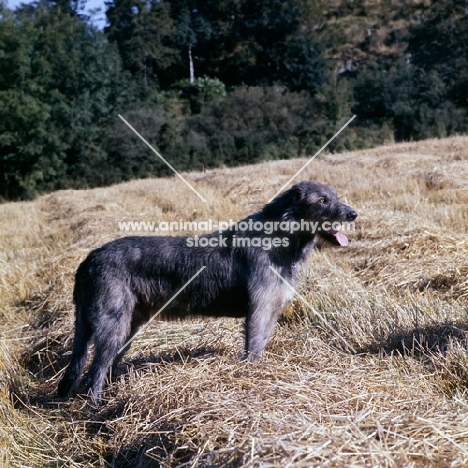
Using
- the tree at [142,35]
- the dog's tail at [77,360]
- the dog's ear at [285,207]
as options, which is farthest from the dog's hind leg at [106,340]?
the tree at [142,35]

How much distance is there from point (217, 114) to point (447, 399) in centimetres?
4213

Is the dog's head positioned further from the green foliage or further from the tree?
the tree

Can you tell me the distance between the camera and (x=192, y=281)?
5.60 meters

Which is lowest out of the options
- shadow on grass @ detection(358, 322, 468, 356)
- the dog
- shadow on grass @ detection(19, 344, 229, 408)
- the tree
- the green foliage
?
shadow on grass @ detection(19, 344, 229, 408)

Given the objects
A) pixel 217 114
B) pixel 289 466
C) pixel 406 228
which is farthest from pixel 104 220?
pixel 217 114

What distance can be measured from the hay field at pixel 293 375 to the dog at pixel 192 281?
321mm

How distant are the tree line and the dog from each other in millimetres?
29662

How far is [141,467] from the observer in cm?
404

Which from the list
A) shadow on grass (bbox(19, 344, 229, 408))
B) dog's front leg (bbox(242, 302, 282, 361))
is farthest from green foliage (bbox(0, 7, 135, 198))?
dog's front leg (bbox(242, 302, 282, 361))

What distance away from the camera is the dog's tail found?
5398 mm

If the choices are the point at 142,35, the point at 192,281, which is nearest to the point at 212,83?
the point at 142,35

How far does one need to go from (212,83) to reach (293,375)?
160 feet

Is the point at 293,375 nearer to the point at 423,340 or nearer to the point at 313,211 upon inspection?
the point at 423,340

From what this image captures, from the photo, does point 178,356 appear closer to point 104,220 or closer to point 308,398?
point 308,398
